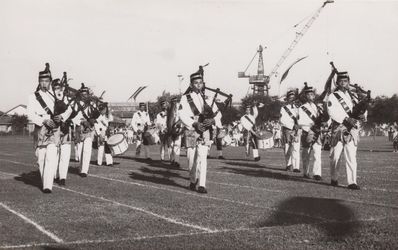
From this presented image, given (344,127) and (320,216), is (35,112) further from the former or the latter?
(344,127)

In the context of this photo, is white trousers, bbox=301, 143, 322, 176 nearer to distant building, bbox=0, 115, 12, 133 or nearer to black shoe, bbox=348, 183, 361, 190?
black shoe, bbox=348, 183, 361, 190

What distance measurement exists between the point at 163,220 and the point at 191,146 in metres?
4.05

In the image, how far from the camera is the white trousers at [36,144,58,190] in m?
11.7

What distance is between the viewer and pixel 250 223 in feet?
26.2

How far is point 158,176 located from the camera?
15461 mm

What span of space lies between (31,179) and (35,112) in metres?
3.27

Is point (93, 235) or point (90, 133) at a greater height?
point (90, 133)

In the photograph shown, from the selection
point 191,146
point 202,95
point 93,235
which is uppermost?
point 202,95

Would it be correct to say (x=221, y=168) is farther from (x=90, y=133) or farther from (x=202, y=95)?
(x=202, y=95)

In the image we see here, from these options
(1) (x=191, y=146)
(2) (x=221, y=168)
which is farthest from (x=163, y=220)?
(2) (x=221, y=168)

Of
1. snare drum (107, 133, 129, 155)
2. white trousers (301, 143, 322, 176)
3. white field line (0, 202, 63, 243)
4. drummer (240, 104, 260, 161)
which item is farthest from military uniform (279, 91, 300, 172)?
white field line (0, 202, 63, 243)

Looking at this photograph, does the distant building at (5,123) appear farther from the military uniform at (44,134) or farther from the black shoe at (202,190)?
the black shoe at (202,190)

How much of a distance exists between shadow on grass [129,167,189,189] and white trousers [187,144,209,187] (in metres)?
0.75

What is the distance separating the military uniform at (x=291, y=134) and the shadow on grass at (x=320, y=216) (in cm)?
668
